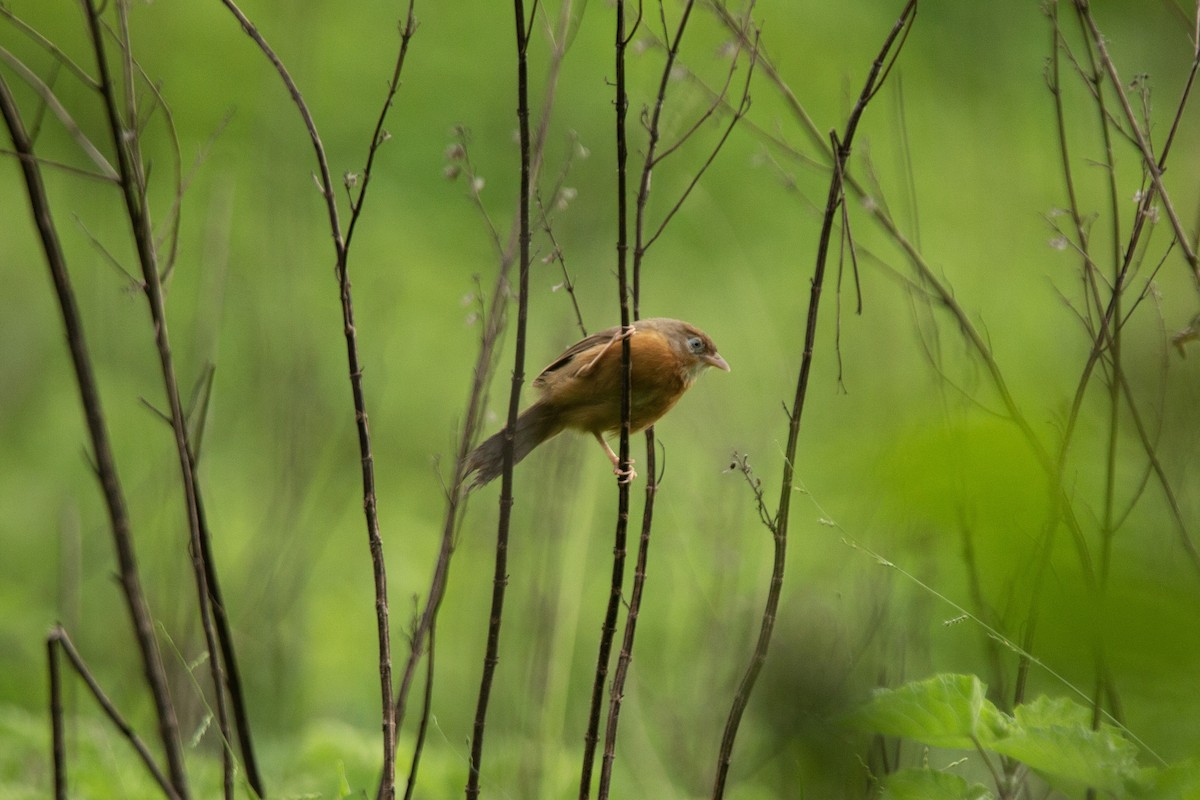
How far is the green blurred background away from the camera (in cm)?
176

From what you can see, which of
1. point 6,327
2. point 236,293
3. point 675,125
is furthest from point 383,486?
point 675,125

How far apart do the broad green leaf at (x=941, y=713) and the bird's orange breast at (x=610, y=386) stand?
1795mm

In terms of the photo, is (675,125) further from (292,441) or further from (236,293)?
(236,293)

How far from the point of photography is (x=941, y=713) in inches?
59.1

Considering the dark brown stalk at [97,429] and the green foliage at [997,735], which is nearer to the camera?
the green foliage at [997,735]

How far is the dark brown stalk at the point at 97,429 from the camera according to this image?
1495 millimetres

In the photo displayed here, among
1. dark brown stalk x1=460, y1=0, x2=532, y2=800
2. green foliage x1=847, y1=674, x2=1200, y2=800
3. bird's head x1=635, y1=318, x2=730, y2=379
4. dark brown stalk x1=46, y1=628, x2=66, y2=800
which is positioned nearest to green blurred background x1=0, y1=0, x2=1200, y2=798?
green foliage x1=847, y1=674, x2=1200, y2=800

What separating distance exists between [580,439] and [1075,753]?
2484 mm

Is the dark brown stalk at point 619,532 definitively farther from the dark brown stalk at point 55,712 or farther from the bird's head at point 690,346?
the bird's head at point 690,346

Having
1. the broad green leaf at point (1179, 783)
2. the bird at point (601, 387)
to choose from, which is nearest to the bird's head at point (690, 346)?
the bird at point (601, 387)

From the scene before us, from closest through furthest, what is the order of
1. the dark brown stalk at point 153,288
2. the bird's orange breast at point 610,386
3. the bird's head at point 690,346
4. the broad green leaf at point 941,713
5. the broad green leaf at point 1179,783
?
the broad green leaf at point 1179,783 → the broad green leaf at point 941,713 → the dark brown stalk at point 153,288 → the bird's orange breast at point 610,386 → the bird's head at point 690,346

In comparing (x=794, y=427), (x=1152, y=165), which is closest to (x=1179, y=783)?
(x=794, y=427)

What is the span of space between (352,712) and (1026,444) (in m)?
4.78

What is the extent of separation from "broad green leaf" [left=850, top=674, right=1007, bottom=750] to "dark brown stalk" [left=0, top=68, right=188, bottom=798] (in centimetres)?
89
